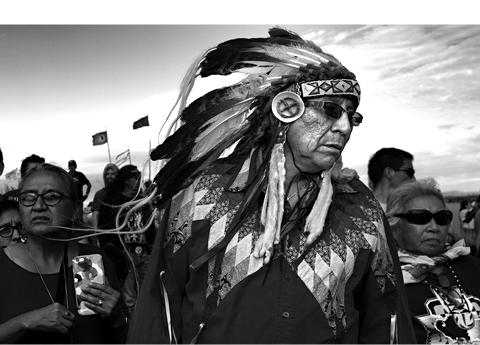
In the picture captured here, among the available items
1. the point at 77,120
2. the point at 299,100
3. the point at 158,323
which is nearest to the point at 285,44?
the point at 299,100

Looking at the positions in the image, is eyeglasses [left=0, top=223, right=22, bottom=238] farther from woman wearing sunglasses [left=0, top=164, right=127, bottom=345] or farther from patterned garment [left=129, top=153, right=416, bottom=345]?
patterned garment [left=129, top=153, right=416, bottom=345]

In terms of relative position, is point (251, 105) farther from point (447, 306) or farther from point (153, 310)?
point (447, 306)

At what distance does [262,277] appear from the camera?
2072 mm

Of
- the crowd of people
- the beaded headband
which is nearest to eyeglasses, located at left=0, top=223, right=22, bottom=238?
the crowd of people

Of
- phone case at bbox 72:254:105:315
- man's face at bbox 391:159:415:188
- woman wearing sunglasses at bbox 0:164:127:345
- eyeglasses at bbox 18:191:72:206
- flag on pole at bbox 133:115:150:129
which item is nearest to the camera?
woman wearing sunglasses at bbox 0:164:127:345

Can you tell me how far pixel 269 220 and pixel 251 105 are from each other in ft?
1.46

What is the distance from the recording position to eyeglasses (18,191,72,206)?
2.70 meters

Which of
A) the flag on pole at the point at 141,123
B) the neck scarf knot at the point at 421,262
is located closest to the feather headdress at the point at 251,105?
the neck scarf knot at the point at 421,262

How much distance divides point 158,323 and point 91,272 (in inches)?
23.5

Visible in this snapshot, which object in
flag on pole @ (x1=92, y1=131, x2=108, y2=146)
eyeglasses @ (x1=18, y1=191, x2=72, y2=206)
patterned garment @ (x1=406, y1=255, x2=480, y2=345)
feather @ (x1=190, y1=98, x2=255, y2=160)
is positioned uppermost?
flag on pole @ (x1=92, y1=131, x2=108, y2=146)

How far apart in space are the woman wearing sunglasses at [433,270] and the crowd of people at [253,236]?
3.45 feet

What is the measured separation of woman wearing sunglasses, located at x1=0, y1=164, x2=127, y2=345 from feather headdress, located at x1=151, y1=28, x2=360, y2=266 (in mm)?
578

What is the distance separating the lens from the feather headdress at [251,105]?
7.23ft

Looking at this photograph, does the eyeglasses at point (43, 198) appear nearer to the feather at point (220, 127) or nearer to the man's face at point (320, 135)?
the feather at point (220, 127)
